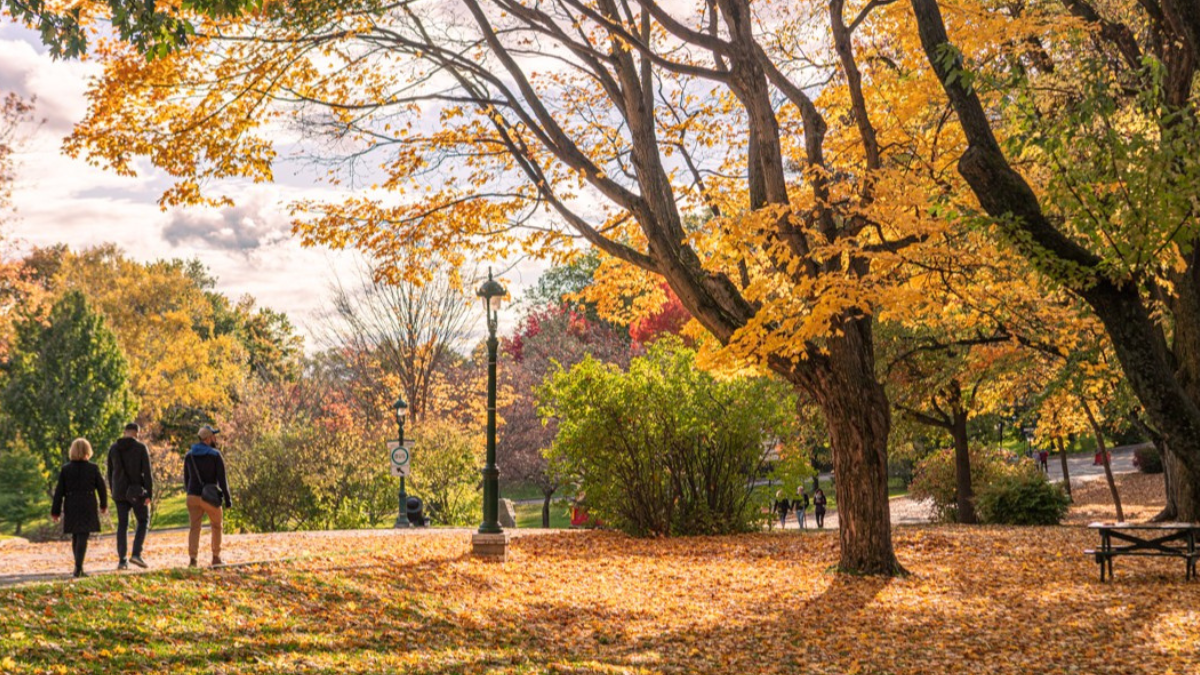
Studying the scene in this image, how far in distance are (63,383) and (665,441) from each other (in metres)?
22.1

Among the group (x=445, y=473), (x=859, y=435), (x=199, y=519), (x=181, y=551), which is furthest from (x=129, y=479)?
(x=445, y=473)

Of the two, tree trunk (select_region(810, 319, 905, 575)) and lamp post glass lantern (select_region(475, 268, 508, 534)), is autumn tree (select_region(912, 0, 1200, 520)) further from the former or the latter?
lamp post glass lantern (select_region(475, 268, 508, 534))

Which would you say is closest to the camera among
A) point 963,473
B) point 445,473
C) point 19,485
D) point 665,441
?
point 665,441

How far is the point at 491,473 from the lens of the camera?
1384cm

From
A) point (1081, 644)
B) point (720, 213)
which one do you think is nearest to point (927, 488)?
point (720, 213)

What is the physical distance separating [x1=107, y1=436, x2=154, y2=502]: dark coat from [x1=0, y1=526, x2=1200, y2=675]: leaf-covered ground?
4.89ft

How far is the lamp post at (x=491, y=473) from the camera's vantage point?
13727 millimetres

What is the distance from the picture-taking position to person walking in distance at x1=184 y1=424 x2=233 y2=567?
35.8 feet

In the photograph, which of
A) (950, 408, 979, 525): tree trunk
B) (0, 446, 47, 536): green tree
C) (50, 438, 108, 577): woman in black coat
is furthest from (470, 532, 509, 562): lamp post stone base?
(0, 446, 47, 536): green tree

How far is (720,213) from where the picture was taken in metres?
14.8

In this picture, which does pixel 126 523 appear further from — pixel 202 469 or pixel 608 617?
pixel 608 617

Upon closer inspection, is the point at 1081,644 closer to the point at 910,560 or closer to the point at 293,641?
the point at 910,560

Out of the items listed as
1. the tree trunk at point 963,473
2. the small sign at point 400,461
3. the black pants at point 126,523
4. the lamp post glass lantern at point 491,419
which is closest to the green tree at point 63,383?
the small sign at point 400,461

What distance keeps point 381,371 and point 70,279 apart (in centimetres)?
2033
